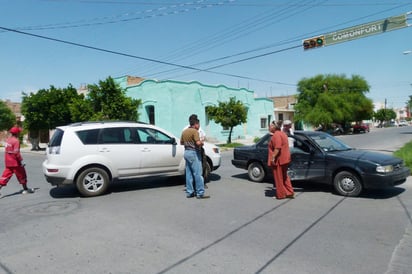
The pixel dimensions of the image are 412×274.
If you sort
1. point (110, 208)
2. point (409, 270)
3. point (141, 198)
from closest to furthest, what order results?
point (409, 270) → point (110, 208) → point (141, 198)

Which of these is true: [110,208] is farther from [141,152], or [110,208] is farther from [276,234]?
[276,234]

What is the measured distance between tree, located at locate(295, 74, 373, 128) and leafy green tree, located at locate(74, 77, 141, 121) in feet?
94.5

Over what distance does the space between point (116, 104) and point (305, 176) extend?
15.4 meters

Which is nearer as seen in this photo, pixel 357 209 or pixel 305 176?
pixel 357 209

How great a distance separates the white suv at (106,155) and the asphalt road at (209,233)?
0.53 metres

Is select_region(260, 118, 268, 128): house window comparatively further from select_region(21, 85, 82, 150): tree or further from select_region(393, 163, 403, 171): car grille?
select_region(393, 163, 403, 171): car grille

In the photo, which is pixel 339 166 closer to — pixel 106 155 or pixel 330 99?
pixel 106 155

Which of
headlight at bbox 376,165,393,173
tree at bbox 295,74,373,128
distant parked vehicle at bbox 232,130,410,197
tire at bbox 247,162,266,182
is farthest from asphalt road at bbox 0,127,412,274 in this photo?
tree at bbox 295,74,373,128

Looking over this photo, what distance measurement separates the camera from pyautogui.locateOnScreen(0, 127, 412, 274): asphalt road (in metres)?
3.98

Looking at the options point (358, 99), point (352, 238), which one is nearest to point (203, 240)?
point (352, 238)

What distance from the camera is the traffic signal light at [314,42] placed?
1570cm

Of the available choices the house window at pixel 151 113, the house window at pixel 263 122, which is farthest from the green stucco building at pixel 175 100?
the house window at pixel 263 122

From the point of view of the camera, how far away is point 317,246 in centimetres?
446

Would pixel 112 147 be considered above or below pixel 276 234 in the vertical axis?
above
